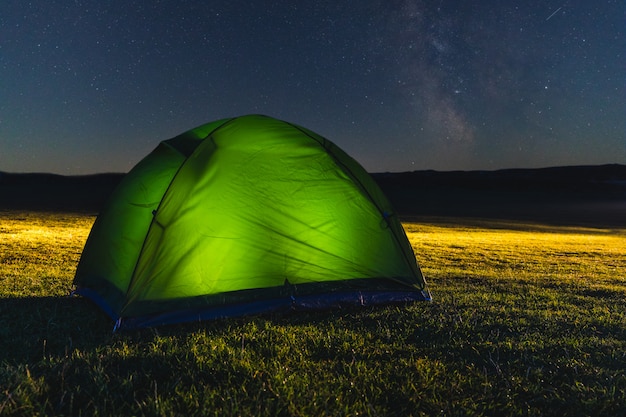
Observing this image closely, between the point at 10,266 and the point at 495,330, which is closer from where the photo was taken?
the point at 495,330

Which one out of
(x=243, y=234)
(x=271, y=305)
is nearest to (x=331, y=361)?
(x=271, y=305)

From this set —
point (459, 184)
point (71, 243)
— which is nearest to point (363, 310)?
point (71, 243)

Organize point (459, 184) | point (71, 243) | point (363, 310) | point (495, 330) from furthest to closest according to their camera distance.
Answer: point (459, 184), point (71, 243), point (363, 310), point (495, 330)

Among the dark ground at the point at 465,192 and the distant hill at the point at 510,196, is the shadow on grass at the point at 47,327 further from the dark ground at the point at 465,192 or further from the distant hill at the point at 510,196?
the dark ground at the point at 465,192

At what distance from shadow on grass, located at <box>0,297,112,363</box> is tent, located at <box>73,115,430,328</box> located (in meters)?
0.25

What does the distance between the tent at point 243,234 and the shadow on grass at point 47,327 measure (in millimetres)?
250

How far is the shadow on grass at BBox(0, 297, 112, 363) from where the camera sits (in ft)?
15.6

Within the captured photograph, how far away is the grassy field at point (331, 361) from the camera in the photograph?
363cm

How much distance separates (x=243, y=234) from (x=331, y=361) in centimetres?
265

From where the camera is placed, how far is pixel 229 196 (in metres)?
6.56

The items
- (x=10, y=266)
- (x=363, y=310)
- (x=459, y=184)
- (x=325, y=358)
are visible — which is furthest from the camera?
(x=459, y=184)

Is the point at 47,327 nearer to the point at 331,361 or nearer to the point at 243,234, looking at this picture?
the point at 243,234

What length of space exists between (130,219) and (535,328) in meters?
5.96

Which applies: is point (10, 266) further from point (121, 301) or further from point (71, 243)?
point (121, 301)
